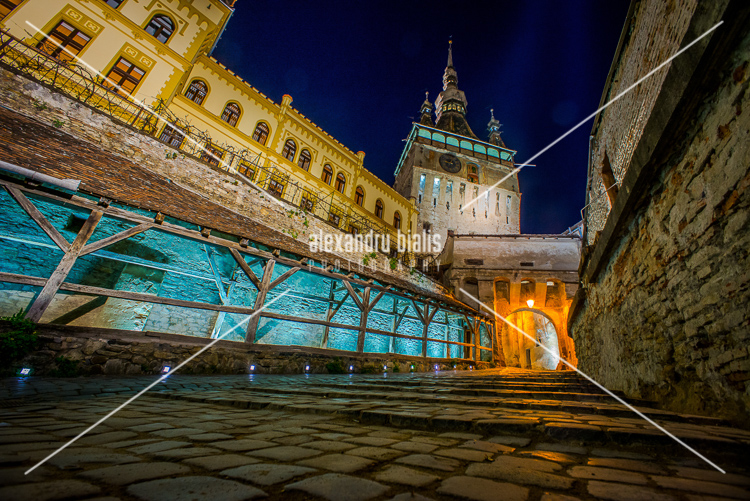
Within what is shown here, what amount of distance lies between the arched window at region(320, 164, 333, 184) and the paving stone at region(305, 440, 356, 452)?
18.2 metres

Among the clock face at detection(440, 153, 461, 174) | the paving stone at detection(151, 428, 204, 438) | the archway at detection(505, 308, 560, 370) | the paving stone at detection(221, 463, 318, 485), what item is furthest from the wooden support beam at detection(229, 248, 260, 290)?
the clock face at detection(440, 153, 461, 174)

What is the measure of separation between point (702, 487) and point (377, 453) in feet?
4.24

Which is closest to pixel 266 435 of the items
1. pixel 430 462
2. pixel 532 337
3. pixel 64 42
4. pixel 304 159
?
pixel 430 462

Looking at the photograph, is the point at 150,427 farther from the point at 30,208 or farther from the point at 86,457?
the point at 30,208

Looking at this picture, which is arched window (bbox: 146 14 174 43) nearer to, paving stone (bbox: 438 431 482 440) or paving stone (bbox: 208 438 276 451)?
paving stone (bbox: 208 438 276 451)

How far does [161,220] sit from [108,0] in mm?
14281

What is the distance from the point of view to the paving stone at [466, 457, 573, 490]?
1.18 meters

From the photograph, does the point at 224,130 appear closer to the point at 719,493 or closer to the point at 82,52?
the point at 82,52

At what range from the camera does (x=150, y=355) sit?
5637 millimetres

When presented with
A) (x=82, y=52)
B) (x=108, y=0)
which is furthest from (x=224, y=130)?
(x=108, y=0)

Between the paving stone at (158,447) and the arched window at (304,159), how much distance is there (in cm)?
1801

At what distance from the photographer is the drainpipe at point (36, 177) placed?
501 centimetres

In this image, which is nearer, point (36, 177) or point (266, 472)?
point (266, 472)

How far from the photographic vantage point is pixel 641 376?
3.38 metres
